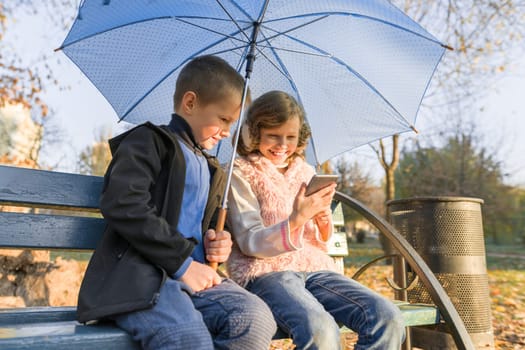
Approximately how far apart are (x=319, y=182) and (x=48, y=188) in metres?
1.14

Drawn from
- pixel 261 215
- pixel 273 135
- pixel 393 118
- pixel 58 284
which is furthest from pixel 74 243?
pixel 58 284

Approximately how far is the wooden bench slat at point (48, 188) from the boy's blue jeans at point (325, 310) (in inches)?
32.5

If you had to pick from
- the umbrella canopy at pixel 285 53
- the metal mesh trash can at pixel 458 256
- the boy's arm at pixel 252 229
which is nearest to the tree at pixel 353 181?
the metal mesh trash can at pixel 458 256

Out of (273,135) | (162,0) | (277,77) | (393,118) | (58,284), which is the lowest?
(58,284)

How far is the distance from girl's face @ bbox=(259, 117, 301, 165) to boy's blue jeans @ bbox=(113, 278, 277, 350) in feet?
2.66

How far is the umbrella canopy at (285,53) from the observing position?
221 cm

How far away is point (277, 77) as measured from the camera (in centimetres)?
264

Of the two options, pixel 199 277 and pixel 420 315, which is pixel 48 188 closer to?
pixel 199 277

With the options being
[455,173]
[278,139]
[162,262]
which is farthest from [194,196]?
[455,173]

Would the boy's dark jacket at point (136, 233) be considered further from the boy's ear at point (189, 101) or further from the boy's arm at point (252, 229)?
the boy's arm at point (252, 229)

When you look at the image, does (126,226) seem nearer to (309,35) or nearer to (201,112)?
(201,112)

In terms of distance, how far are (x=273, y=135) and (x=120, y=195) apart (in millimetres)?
981

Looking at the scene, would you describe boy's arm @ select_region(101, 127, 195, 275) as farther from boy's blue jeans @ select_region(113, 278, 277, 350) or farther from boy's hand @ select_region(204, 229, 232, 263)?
boy's hand @ select_region(204, 229, 232, 263)

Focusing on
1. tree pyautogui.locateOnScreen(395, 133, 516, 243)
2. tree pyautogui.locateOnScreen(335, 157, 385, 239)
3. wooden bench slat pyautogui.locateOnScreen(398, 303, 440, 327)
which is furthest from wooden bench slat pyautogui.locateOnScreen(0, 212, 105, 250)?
tree pyautogui.locateOnScreen(395, 133, 516, 243)
